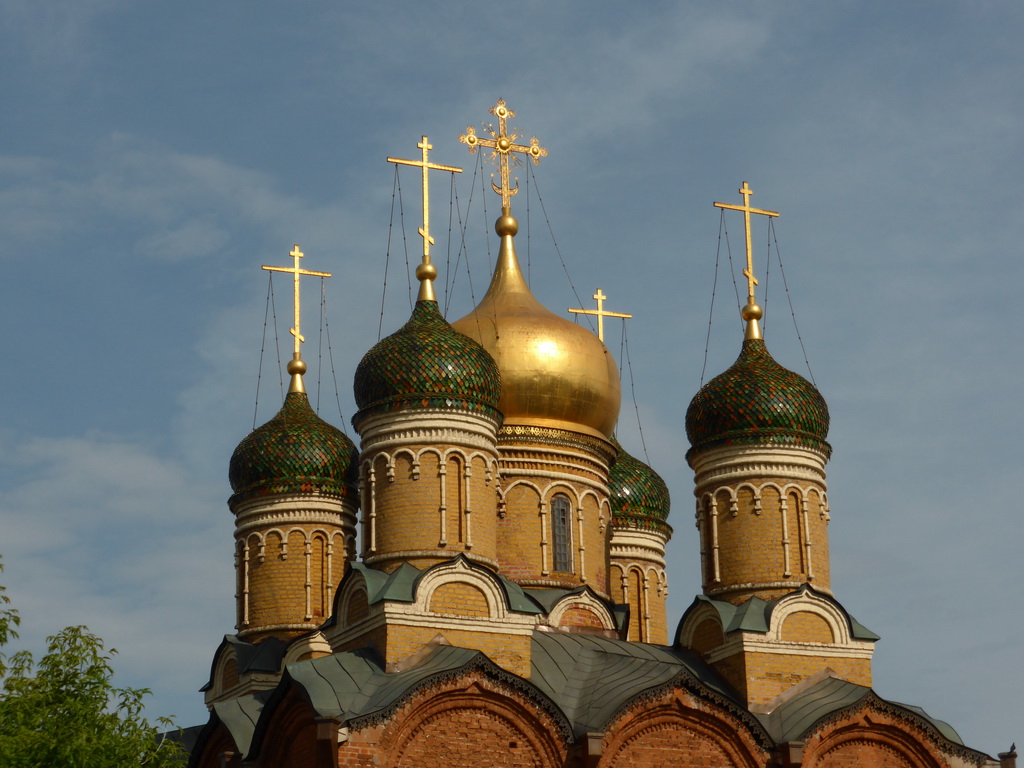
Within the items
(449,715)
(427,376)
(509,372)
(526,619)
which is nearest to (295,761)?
(449,715)

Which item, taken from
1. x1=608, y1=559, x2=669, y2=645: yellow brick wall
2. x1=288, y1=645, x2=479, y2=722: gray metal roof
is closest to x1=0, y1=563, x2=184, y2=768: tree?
x1=288, y1=645, x2=479, y2=722: gray metal roof

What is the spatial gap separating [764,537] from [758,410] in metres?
1.64

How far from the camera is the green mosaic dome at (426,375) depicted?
2339 cm

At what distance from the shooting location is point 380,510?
76.3ft

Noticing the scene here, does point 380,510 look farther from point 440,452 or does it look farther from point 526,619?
point 526,619

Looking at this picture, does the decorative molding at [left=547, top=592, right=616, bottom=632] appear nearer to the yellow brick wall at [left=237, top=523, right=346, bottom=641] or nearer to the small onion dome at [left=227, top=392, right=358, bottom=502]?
the yellow brick wall at [left=237, top=523, right=346, bottom=641]

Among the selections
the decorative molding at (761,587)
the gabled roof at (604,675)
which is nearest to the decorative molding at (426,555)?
the gabled roof at (604,675)

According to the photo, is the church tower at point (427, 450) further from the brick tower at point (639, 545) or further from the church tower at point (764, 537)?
the brick tower at point (639, 545)

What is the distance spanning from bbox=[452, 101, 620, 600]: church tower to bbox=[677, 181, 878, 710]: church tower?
1573 mm

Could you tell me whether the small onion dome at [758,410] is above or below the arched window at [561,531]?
above

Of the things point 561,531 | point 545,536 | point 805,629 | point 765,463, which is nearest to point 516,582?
point 545,536

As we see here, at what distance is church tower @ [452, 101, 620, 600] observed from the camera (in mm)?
25125

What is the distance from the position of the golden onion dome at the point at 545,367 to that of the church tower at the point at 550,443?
0.01 m

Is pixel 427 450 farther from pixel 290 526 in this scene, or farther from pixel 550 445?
pixel 290 526
